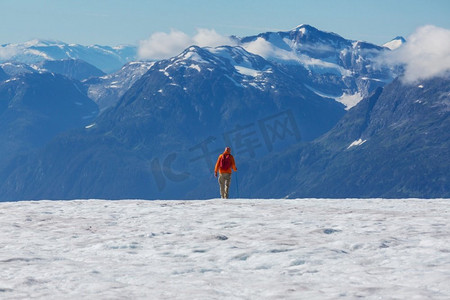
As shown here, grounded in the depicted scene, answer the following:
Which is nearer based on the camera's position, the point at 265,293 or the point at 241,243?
the point at 265,293

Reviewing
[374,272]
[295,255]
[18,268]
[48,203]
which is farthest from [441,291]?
[48,203]

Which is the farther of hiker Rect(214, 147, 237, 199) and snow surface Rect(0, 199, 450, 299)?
hiker Rect(214, 147, 237, 199)

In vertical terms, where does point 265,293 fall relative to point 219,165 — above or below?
below

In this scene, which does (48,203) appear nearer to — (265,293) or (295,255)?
(295,255)

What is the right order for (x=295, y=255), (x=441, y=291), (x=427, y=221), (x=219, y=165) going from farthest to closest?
(x=219, y=165), (x=427, y=221), (x=295, y=255), (x=441, y=291)

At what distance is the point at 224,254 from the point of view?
25.0m

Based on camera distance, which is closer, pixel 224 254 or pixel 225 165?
pixel 224 254

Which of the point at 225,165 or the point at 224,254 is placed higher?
the point at 225,165

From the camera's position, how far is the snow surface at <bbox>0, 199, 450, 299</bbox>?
19578 mm

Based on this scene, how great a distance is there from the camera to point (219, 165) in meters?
49.4

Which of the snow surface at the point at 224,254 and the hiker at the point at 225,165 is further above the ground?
the hiker at the point at 225,165

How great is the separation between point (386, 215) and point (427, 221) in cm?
315

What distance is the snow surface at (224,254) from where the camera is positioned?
1958 cm

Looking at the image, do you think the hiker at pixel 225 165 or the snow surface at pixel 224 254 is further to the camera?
the hiker at pixel 225 165
